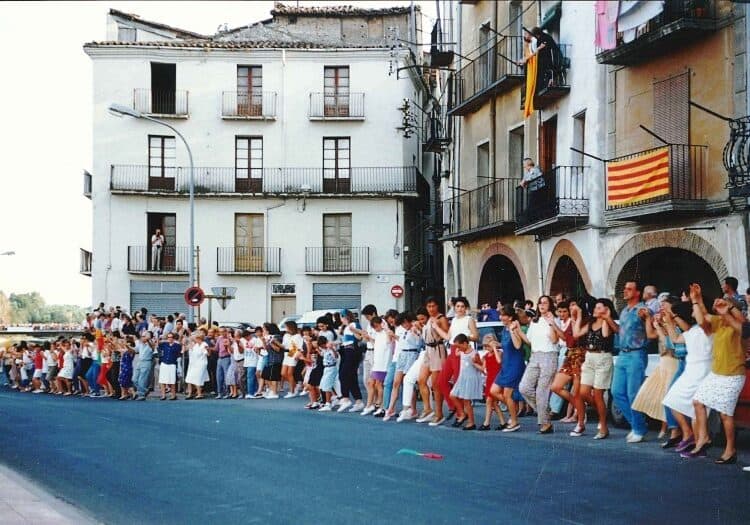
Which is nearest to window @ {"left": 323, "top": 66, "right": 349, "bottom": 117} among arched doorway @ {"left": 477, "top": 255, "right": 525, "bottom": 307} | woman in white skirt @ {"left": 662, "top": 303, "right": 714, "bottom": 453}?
arched doorway @ {"left": 477, "top": 255, "right": 525, "bottom": 307}

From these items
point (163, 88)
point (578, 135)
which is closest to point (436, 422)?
point (578, 135)

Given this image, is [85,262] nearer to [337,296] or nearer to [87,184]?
[87,184]

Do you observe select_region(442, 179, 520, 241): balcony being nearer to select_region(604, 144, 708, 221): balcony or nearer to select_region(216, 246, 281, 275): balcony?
select_region(604, 144, 708, 221): balcony

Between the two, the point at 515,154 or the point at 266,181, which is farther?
the point at 266,181

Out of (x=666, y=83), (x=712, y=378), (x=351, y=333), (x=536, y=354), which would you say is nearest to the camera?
(x=712, y=378)

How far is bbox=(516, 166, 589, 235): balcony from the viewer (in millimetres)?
23234

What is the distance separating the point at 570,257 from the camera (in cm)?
2427

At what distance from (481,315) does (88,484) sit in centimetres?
1268

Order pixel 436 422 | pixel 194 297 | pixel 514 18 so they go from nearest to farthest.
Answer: pixel 436 422 < pixel 514 18 < pixel 194 297

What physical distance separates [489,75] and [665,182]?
395 inches

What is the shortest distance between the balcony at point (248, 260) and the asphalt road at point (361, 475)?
28442mm

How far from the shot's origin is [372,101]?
4572cm

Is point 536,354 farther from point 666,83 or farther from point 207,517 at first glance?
point 666,83

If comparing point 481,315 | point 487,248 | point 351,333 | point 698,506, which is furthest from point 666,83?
point 698,506
